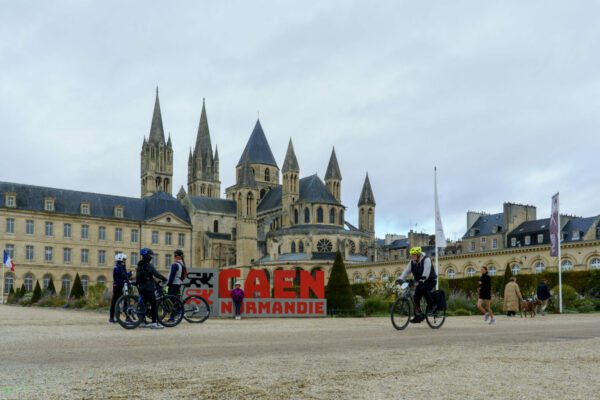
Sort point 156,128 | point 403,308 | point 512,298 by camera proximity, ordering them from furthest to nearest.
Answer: point 156,128 < point 512,298 < point 403,308

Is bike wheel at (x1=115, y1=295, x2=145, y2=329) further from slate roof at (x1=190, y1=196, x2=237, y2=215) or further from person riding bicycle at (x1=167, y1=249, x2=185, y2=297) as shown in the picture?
slate roof at (x1=190, y1=196, x2=237, y2=215)

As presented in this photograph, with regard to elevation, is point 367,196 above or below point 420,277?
above

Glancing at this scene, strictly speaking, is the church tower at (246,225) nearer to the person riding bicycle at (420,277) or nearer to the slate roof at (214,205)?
the slate roof at (214,205)

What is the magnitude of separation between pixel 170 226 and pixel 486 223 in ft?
123

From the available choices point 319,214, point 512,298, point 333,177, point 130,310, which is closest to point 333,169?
point 333,177

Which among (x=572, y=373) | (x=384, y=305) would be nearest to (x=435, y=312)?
(x=572, y=373)

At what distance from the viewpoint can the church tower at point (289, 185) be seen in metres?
78.9

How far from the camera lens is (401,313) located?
42.1ft

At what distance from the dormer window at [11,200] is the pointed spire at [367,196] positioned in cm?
4306

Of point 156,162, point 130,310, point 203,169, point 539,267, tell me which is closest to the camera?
point 130,310

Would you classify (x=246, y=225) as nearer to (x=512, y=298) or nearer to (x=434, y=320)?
(x=512, y=298)

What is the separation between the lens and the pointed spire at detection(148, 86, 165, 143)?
90.8m

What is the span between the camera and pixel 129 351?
8.71m

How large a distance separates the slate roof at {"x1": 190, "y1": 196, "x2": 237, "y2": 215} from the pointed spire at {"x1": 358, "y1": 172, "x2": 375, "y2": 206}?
17.6m
